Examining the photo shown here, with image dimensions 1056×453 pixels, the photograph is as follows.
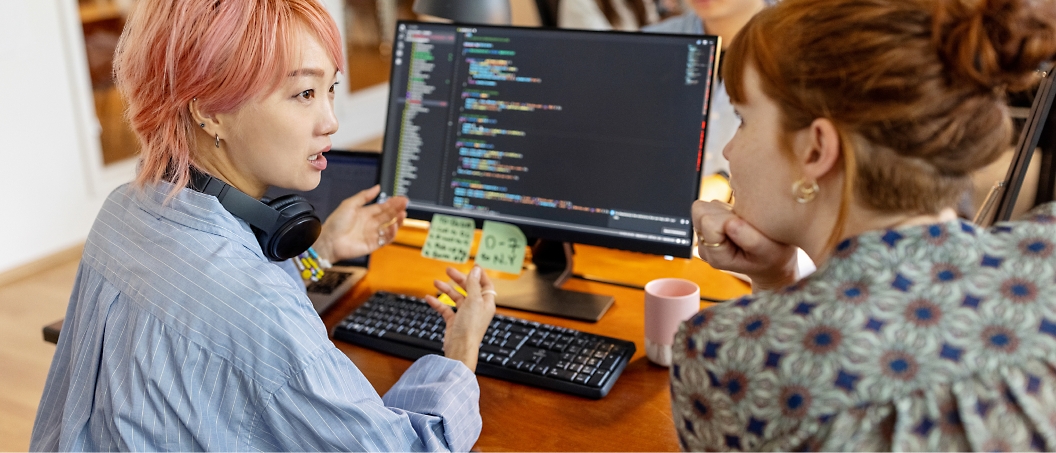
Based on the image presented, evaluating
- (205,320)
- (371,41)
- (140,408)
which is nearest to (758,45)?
(205,320)

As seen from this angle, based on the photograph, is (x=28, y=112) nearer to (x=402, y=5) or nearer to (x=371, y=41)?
(x=371, y=41)

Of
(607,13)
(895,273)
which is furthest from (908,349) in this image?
(607,13)

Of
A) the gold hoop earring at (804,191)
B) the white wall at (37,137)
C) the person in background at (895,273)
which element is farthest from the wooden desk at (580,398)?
the white wall at (37,137)

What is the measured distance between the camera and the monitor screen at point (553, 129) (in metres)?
1.34

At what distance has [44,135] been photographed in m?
3.25

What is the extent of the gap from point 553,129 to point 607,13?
2.45 metres

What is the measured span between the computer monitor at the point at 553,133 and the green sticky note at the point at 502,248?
2 cm

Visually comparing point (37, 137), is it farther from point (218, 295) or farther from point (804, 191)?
point (804, 191)

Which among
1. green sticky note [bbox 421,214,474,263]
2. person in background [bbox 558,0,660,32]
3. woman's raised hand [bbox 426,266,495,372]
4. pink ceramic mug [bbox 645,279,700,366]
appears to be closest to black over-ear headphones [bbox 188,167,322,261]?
woman's raised hand [bbox 426,266,495,372]

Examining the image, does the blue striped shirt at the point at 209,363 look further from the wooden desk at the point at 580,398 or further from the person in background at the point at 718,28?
the person in background at the point at 718,28

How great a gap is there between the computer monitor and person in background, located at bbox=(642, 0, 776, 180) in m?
0.63

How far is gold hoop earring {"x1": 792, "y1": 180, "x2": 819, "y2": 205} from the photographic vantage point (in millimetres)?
831

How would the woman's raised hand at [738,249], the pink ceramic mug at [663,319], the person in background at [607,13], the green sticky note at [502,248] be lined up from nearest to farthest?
the woman's raised hand at [738,249] < the pink ceramic mug at [663,319] < the green sticky note at [502,248] < the person in background at [607,13]

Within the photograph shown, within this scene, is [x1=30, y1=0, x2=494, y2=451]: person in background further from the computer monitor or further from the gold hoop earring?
the gold hoop earring
